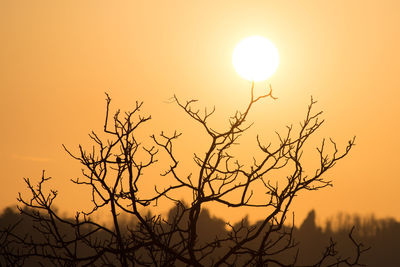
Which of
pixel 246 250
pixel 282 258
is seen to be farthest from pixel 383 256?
pixel 246 250

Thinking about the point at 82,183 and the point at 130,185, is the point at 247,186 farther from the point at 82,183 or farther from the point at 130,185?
the point at 82,183

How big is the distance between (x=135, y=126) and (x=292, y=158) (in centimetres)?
212

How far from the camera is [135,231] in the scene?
1033 cm

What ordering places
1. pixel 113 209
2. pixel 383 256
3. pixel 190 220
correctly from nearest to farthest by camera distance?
pixel 113 209 < pixel 190 220 < pixel 383 256

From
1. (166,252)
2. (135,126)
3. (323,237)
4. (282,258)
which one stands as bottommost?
(166,252)

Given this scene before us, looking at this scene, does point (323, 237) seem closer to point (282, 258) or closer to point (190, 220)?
point (282, 258)

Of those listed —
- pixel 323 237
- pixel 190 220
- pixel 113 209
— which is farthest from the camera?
pixel 323 237

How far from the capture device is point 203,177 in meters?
10.0

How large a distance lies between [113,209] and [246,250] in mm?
2178

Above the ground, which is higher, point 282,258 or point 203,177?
point 282,258

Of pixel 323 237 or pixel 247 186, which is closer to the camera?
pixel 247 186

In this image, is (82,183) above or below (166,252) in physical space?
above

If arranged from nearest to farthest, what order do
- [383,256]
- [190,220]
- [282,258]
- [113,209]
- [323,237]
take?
[113,209] → [190,220] → [282,258] → [323,237] → [383,256]

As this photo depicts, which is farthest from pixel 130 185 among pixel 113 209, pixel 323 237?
pixel 323 237
